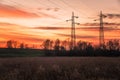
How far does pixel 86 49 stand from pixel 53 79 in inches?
3570

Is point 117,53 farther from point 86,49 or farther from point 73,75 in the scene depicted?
point 73,75

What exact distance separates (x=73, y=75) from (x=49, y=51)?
99.8 m

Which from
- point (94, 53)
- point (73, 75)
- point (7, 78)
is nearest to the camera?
point (7, 78)

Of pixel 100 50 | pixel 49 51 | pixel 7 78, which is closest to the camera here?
pixel 7 78

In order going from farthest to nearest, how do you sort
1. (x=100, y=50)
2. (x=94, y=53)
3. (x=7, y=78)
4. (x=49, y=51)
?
1. (x=49, y=51)
2. (x=94, y=53)
3. (x=100, y=50)
4. (x=7, y=78)

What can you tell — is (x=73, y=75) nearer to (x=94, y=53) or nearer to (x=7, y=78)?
(x=7, y=78)

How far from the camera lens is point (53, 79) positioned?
799 inches

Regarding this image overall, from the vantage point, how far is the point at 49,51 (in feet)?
397

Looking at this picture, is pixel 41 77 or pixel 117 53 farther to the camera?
pixel 117 53

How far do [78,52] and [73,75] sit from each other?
80.4 meters

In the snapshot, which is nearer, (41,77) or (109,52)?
(41,77)

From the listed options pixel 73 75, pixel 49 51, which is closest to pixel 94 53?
pixel 49 51

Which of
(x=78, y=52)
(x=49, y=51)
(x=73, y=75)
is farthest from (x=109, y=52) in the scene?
(x=73, y=75)

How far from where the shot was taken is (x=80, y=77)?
68.5 ft
